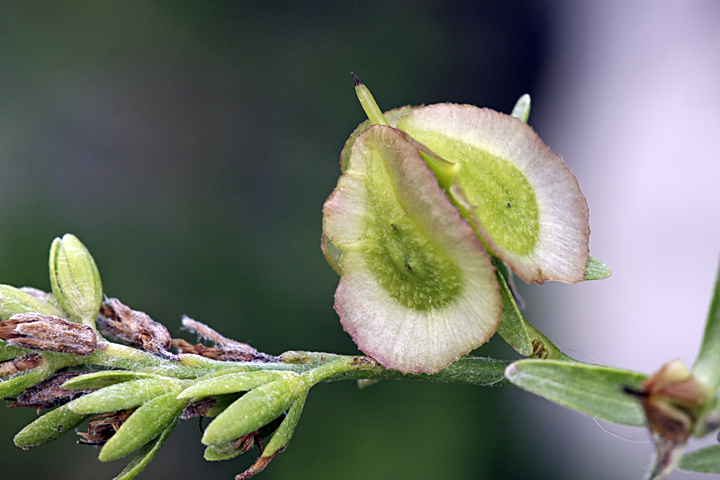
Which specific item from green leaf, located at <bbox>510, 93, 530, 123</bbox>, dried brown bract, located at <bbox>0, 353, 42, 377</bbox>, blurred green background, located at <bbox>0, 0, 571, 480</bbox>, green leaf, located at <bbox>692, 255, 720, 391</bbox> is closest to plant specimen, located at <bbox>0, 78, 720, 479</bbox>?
dried brown bract, located at <bbox>0, 353, 42, 377</bbox>

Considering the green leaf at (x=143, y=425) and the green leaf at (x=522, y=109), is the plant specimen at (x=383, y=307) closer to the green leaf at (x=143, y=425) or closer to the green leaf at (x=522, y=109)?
the green leaf at (x=143, y=425)

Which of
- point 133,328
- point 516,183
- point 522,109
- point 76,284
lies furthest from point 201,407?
point 522,109

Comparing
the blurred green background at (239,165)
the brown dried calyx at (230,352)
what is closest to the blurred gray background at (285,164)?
the blurred green background at (239,165)

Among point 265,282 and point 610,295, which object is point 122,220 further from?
point 610,295

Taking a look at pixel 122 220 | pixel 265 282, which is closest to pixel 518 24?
pixel 265 282

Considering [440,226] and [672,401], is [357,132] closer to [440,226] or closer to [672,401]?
[440,226]
